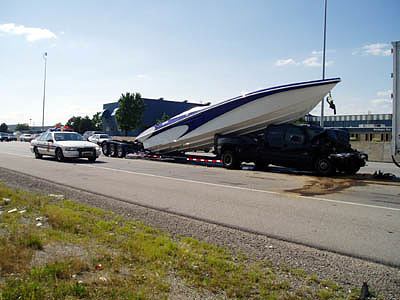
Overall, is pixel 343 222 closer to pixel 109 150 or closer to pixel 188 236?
pixel 188 236

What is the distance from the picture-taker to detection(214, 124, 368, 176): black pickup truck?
1423cm

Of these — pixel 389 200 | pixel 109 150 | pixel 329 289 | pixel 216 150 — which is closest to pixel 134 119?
pixel 109 150

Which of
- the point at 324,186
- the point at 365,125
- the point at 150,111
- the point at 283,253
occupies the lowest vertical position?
the point at 283,253

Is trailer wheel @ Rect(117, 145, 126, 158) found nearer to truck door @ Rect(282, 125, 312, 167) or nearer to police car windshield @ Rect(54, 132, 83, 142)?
police car windshield @ Rect(54, 132, 83, 142)

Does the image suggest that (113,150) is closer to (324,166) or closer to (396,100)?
(324,166)

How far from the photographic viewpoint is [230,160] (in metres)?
17.2

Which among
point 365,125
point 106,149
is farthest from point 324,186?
point 365,125

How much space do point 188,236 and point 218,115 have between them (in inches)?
461

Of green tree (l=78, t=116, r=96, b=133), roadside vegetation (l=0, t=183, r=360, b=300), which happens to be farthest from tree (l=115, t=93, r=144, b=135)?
roadside vegetation (l=0, t=183, r=360, b=300)

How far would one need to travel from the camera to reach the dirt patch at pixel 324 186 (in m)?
10.5

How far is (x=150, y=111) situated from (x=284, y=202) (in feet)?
223

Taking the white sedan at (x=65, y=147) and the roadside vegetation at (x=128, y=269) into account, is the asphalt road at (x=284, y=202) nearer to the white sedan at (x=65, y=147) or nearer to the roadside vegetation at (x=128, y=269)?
the roadside vegetation at (x=128, y=269)

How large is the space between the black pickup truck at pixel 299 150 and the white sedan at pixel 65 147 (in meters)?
7.44

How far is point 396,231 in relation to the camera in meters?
6.52
